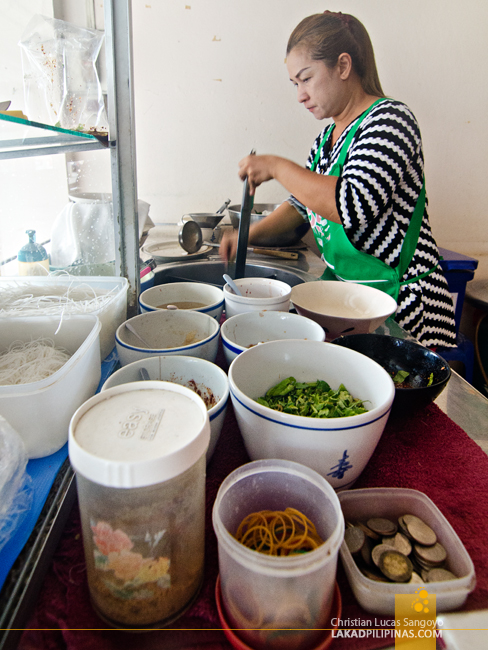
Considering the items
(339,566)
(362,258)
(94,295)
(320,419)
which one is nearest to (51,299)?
(94,295)

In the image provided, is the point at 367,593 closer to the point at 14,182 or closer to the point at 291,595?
the point at 291,595

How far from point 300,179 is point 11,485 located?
134 centimetres

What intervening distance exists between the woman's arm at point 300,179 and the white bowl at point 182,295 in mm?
531

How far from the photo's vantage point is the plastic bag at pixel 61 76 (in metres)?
0.89

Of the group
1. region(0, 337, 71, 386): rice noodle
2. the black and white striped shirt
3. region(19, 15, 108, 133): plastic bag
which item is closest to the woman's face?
the black and white striped shirt

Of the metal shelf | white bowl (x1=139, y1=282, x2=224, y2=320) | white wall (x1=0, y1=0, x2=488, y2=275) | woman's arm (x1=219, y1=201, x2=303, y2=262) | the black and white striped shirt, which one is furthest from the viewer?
white wall (x1=0, y1=0, x2=488, y2=275)

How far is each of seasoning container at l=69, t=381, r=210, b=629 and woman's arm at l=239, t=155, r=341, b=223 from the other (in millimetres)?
1177

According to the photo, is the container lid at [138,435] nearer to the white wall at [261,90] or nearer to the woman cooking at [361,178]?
the woman cooking at [361,178]

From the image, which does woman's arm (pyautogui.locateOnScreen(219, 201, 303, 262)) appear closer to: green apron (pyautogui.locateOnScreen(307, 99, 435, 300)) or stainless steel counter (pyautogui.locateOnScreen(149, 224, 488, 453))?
green apron (pyautogui.locateOnScreen(307, 99, 435, 300))

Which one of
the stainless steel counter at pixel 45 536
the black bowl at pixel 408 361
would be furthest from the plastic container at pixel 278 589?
the black bowl at pixel 408 361

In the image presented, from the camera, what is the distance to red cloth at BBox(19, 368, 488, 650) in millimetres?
432

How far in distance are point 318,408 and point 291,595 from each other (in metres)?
0.32

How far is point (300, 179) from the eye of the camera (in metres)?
1.44

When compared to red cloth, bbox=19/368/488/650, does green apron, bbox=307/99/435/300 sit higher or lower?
higher
